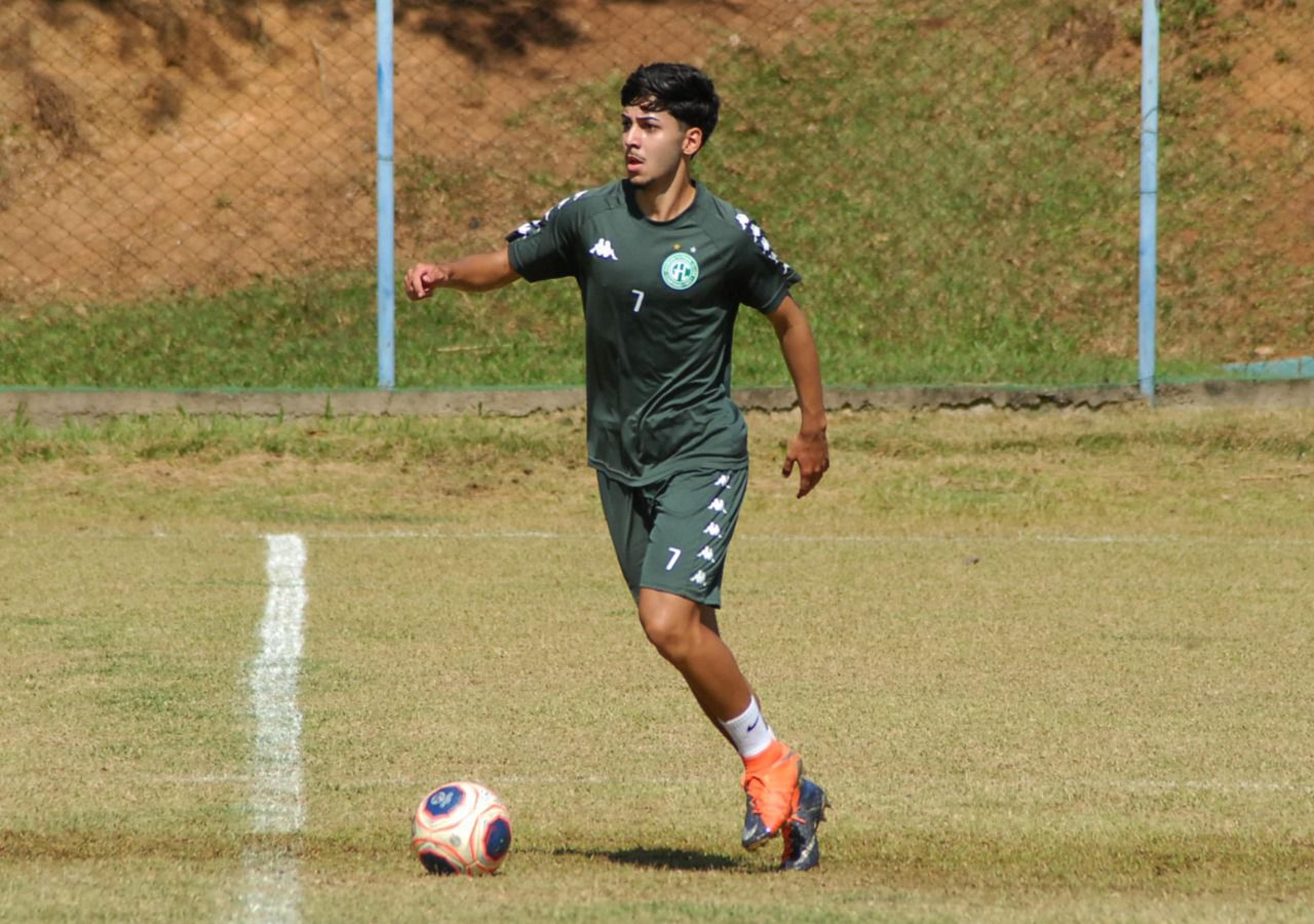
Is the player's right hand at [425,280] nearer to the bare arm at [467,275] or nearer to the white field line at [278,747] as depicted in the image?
the bare arm at [467,275]

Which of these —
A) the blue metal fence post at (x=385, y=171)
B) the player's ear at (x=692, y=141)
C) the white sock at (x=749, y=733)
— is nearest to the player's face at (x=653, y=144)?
the player's ear at (x=692, y=141)

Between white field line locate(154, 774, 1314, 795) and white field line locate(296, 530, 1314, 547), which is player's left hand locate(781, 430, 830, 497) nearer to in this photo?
white field line locate(154, 774, 1314, 795)

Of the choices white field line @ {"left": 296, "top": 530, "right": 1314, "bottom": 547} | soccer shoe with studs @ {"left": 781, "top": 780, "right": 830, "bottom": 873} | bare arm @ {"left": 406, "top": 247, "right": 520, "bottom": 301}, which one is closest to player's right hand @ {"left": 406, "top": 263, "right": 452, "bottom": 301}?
bare arm @ {"left": 406, "top": 247, "right": 520, "bottom": 301}

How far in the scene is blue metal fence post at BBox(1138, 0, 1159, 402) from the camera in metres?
13.5

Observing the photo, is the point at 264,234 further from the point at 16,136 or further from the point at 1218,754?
the point at 1218,754

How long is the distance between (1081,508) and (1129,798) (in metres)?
6.60

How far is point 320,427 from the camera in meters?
13.5

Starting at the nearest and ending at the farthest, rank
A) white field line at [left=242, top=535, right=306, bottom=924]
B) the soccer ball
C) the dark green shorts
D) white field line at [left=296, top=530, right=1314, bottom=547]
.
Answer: white field line at [left=242, top=535, right=306, bottom=924]
the soccer ball
the dark green shorts
white field line at [left=296, top=530, right=1314, bottom=547]

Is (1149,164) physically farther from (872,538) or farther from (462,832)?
(462,832)

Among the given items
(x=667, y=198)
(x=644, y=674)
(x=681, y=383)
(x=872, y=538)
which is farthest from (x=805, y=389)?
(x=872, y=538)

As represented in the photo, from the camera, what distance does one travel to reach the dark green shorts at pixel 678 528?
17.4 feet

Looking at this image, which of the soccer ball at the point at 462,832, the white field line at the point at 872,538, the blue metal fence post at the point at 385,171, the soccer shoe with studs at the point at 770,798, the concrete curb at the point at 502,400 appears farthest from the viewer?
the concrete curb at the point at 502,400

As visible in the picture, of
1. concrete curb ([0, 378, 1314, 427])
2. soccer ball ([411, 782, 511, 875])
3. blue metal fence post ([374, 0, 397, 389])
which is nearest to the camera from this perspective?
soccer ball ([411, 782, 511, 875])

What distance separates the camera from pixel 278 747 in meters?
6.45
